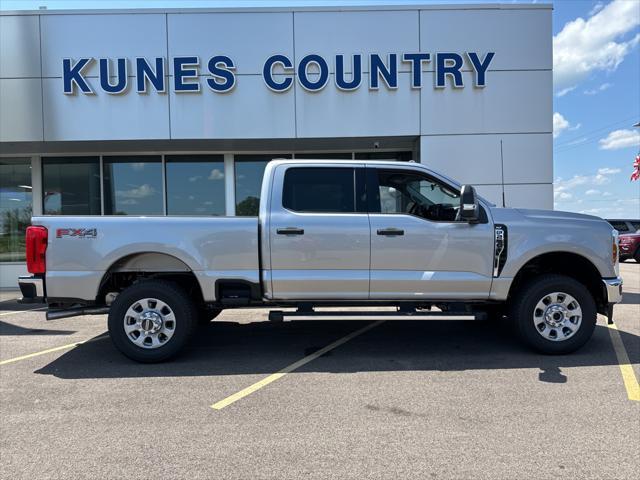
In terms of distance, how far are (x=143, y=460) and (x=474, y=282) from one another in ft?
12.0

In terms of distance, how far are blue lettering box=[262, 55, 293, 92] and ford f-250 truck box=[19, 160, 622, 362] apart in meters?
5.69

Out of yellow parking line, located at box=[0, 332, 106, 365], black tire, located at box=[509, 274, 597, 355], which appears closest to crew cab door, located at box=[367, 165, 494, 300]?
black tire, located at box=[509, 274, 597, 355]

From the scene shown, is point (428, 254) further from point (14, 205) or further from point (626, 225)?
point (626, 225)

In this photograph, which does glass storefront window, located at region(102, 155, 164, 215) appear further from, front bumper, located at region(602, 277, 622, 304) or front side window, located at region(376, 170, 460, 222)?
front bumper, located at region(602, 277, 622, 304)

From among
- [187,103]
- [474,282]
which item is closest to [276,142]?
[187,103]

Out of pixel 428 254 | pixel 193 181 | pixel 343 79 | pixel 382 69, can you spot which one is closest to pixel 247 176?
pixel 193 181

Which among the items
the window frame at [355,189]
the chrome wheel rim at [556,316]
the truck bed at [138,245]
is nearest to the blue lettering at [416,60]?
the window frame at [355,189]

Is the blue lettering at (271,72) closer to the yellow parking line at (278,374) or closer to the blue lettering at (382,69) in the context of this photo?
the blue lettering at (382,69)

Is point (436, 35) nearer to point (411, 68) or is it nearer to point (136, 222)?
point (411, 68)

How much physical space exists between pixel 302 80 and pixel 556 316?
7.52 meters

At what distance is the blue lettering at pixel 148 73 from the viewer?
33.5ft

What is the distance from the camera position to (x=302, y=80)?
10266 millimetres

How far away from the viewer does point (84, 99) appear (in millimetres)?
10266

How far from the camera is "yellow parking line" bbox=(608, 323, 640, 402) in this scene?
159 inches
